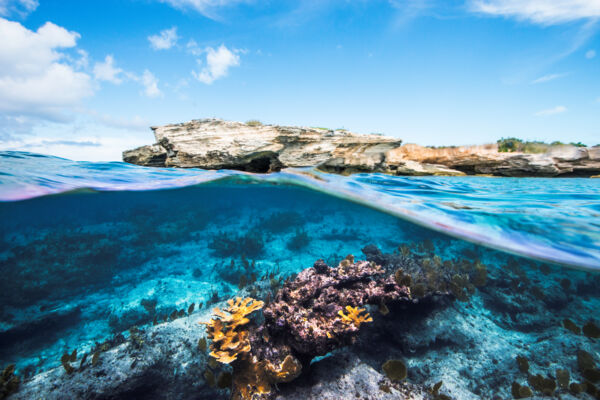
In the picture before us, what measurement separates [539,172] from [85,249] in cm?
2517

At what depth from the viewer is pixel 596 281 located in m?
11.0

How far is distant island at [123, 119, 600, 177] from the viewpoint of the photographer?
8812 millimetres

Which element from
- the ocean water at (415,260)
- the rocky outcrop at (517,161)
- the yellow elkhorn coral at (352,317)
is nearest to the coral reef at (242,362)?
the yellow elkhorn coral at (352,317)

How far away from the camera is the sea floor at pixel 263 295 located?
5805 mm

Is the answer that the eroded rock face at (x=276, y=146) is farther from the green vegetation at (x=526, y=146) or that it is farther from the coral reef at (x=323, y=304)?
the coral reef at (x=323, y=304)

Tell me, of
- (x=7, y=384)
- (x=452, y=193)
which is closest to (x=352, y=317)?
(x=452, y=193)

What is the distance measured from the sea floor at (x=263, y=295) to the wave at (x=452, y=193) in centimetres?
211

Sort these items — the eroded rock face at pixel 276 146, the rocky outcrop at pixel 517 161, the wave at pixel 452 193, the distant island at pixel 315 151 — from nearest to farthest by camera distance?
the wave at pixel 452 193
the rocky outcrop at pixel 517 161
the distant island at pixel 315 151
the eroded rock face at pixel 276 146

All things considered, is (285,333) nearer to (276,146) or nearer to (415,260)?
(276,146)

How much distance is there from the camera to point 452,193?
862 centimetres

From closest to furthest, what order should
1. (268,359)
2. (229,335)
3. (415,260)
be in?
(268,359)
(229,335)
(415,260)

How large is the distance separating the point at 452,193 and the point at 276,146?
6976 millimetres

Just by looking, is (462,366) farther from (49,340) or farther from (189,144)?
(49,340)

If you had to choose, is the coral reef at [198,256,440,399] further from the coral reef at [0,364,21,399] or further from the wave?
the wave
